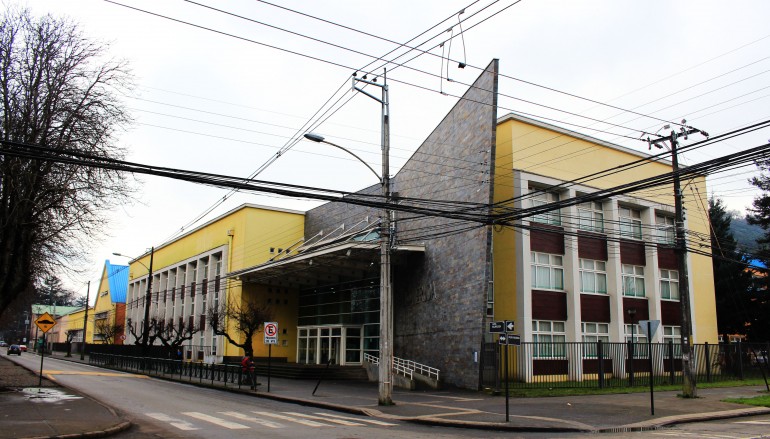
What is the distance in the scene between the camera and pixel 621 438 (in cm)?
1353

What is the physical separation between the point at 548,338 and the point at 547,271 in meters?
3.41

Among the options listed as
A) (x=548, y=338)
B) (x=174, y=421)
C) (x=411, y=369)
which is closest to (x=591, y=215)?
(x=548, y=338)

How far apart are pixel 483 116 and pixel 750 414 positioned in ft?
51.6

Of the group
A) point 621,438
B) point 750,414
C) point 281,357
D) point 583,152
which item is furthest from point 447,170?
point 281,357

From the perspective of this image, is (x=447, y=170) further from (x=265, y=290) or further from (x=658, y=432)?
(x=265, y=290)

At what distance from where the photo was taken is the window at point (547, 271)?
31609 mm

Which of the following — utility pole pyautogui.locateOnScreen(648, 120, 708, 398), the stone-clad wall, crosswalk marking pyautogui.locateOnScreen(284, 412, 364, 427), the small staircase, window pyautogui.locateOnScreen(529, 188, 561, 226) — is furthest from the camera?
window pyautogui.locateOnScreen(529, 188, 561, 226)

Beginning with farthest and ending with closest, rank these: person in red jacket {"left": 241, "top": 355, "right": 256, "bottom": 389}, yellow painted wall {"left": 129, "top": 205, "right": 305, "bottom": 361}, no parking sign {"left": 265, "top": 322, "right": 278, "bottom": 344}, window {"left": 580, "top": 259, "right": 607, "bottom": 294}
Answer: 1. yellow painted wall {"left": 129, "top": 205, "right": 305, "bottom": 361}
2. window {"left": 580, "top": 259, "right": 607, "bottom": 294}
3. person in red jacket {"left": 241, "top": 355, "right": 256, "bottom": 389}
4. no parking sign {"left": 265, "top": 322, "right": 278, "bottom": 344}

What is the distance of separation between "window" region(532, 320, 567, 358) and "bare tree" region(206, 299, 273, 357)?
650 inches

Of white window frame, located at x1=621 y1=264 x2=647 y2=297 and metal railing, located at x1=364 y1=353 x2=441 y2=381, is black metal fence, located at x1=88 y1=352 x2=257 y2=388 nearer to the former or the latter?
metal railing, located at x1=364 y1=353 x2=441 y2=381

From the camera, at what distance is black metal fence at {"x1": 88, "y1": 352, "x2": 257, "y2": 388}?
102 ft

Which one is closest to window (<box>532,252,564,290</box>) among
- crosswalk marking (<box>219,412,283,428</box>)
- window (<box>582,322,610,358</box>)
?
window (<box>582,322,610,358</box>)

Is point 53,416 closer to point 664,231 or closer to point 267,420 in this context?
Answer: point 267,420

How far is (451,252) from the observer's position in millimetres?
30797
